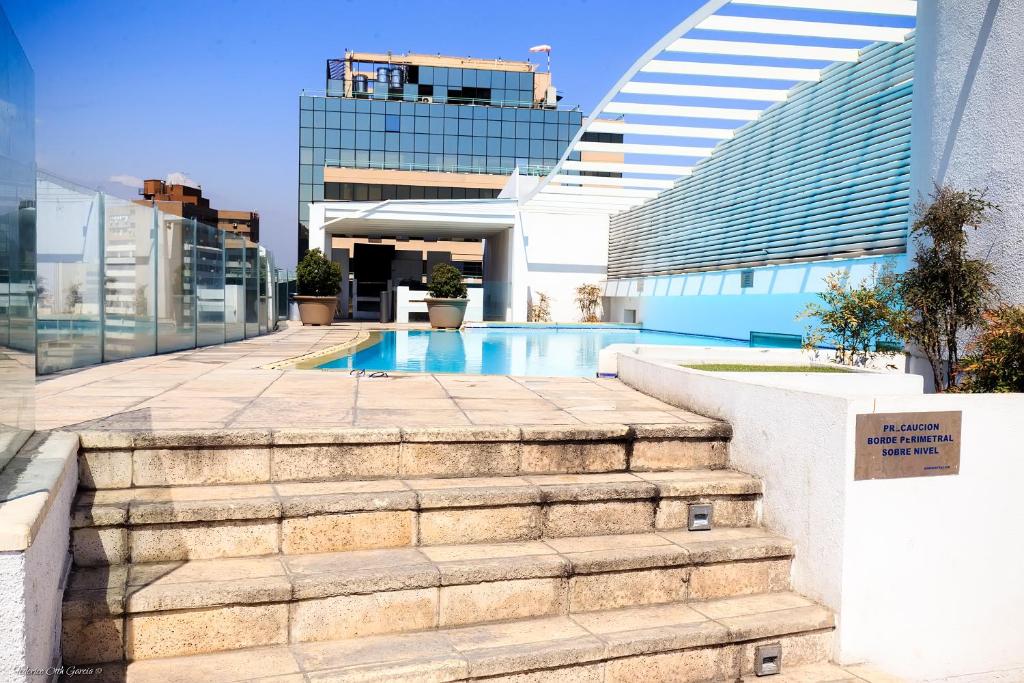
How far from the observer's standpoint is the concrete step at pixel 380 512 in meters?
3.25

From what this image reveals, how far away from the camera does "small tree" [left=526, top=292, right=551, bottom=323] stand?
82.3ft

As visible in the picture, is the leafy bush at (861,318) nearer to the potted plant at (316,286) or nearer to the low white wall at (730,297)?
the low white wall at (730,297)

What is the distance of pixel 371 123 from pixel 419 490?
200ft

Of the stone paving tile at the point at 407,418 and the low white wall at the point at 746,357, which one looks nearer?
the stone paving tile at the point at 407,418

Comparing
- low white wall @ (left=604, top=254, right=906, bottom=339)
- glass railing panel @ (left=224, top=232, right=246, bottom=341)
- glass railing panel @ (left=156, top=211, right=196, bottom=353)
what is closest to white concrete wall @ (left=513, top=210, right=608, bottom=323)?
low white wall @ (left=604, top=254, right=906, bottom=339)

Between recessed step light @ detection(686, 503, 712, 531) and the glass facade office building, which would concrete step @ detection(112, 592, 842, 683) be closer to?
recessed step light @ detection(686, 503, 712, 531)

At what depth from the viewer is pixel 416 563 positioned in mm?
3326

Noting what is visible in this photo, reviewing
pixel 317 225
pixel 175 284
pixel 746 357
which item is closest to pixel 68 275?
pixel 175 284

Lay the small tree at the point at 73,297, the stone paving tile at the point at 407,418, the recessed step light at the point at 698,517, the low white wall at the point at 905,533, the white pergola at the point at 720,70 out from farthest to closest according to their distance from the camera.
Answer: the white pergola at the point at 720,70
the small tree at the point at 73,297
the stone paving tile at the point at 407,418
the recessed step light at the point at 698,517
the low white wall at the point at 905,533

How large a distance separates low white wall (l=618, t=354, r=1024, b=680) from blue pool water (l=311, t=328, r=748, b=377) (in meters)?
5.04

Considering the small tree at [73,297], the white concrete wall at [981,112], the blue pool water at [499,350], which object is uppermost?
the white concrete wall at [981,112]

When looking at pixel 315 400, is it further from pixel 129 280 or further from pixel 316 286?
pixel 316 286

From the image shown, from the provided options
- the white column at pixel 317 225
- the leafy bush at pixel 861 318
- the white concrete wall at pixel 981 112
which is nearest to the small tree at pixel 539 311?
the white column at pixel 317 225

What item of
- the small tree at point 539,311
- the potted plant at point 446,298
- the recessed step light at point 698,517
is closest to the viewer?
the recessed step light at point 698,517
